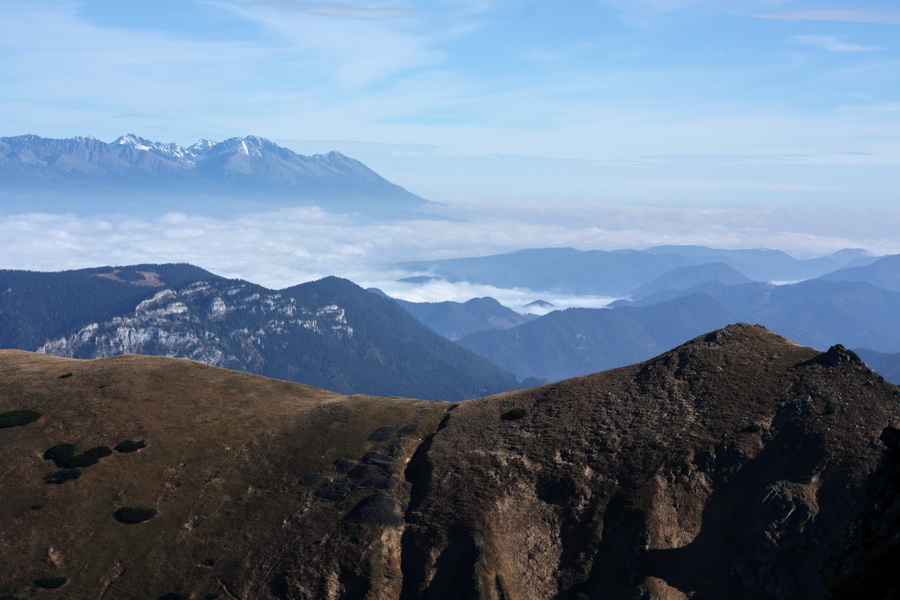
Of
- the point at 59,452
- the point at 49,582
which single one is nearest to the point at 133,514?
the point at 49,582

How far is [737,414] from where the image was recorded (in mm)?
85500

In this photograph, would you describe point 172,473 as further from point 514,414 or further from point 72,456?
point 514,414

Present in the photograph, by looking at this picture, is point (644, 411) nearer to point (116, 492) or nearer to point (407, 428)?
point (407, 428)

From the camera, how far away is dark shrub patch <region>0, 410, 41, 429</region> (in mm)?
87725

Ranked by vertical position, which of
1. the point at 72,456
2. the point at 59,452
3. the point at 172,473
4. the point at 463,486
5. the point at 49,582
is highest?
the point at 59,452

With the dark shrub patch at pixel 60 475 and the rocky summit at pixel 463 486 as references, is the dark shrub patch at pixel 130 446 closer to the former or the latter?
the rocky summit at pixel 463 486

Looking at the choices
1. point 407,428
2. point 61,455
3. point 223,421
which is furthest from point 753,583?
point 61,455

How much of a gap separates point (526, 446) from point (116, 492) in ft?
169

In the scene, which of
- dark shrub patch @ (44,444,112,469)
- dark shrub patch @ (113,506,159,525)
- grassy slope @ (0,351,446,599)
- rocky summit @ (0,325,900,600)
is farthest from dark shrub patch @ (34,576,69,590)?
dark shrub patch @ (44,444,112,469)

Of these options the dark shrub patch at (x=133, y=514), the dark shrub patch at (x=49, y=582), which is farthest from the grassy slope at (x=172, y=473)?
the dark shrub patch at (x=133, y=514)

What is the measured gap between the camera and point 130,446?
8538cm

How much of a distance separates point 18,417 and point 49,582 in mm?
33330

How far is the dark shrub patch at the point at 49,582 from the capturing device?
64.3m

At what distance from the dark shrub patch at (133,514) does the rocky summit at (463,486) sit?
0.23 m
